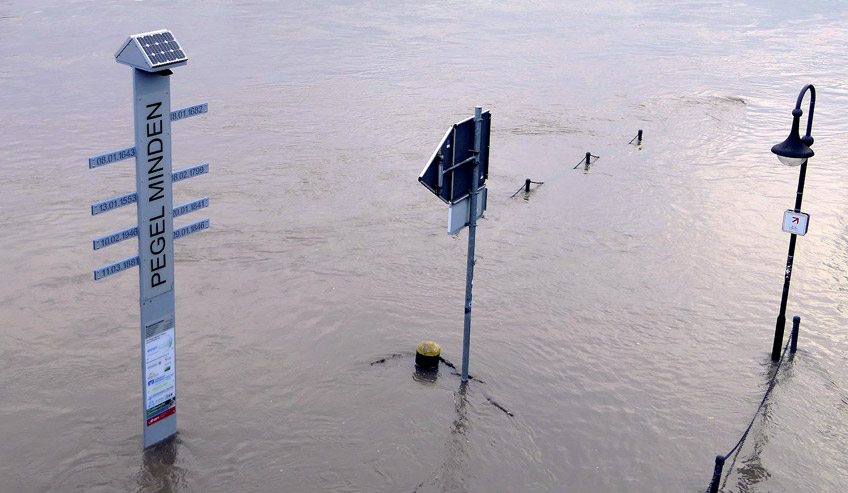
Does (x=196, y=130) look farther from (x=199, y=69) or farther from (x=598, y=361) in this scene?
(x=598, y=361)

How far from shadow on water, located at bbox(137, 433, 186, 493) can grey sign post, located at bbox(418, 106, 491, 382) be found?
3543mm

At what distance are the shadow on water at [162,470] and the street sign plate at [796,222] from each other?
7.91 metres

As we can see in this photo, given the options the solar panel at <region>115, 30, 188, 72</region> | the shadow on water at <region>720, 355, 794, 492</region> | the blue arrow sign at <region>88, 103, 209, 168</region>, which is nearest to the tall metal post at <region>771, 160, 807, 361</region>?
the shadow on water at <region>720, 355, 794, 492</region>

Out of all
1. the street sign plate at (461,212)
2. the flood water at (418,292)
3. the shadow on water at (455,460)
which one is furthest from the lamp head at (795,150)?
the shadow on water at (455,460)

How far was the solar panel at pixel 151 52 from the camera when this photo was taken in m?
7.48

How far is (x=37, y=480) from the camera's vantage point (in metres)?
8.80

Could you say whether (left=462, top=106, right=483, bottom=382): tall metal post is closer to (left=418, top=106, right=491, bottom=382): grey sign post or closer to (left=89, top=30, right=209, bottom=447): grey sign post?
(left=418, top=106, right=491, bottom=382): grey sign post

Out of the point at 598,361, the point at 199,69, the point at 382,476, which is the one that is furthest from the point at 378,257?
the point at 199,69

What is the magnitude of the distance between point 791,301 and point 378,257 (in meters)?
6.77

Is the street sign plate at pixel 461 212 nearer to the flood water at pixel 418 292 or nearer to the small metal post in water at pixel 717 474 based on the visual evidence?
the flood water at pixel 418 292

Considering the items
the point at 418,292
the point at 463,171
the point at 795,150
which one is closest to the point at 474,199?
the point at 463,171

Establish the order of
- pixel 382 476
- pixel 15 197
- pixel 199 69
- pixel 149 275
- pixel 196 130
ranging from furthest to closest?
pixel 199 69, pixel 196 130, pixel 15 197, pixel 382 476, pixel 149 275

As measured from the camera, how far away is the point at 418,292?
13.6 m

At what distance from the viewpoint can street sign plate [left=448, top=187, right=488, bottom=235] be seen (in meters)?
9.44
